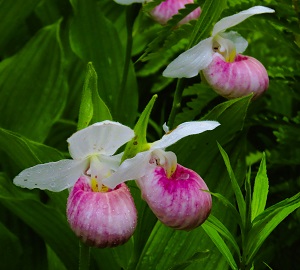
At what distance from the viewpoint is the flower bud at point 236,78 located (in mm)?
1445

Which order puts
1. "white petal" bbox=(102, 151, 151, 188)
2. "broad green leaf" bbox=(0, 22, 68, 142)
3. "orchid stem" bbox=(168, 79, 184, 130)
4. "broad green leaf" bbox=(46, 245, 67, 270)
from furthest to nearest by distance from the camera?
"broad green leaf" bbox=(0, 22, 68, 142), "broad green leaf" bbox=(46, 245, 67, 270), "orchid stem" bbox=(168, 79, 184, 130), "white petal" bbox=(102, 151, 151, 188)

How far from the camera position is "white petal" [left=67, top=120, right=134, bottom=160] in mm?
1142

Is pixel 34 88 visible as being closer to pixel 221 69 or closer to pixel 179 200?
pixel 221 69

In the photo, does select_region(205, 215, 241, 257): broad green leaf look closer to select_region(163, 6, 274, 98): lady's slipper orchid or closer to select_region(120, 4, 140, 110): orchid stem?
select_region(163, 6, 274, 98): lady's slipper orchid

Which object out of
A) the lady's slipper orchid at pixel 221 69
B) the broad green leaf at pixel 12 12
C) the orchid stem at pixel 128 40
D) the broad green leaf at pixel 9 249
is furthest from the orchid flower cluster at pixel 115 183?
the broad green leaf at pixel 12 12

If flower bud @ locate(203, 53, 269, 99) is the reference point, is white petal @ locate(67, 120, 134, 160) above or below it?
above

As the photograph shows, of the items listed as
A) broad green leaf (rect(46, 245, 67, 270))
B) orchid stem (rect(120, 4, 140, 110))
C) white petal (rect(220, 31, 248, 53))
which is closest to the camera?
white petal (rect(220, 31, 248, 53))

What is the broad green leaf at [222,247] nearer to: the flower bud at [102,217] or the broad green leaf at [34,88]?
the flower bud at [102,217]

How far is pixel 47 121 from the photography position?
1.94m

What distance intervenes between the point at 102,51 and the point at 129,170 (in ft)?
3.04

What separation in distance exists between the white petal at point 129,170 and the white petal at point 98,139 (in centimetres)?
4

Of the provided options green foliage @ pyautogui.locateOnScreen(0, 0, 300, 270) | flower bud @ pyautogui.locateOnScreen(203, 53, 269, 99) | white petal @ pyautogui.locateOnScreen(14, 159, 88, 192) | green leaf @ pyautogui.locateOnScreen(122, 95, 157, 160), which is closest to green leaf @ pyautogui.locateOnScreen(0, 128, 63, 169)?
green foliage @ pyautogui.locateOnScreen(0, 0, 300, 270)

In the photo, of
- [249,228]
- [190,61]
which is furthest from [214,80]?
[249,228]

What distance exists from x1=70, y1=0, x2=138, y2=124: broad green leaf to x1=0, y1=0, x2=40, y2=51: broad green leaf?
0.13 meters
